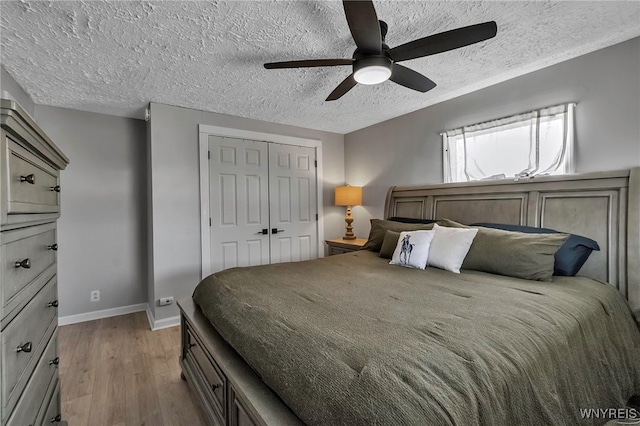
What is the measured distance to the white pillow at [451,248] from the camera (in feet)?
7.09

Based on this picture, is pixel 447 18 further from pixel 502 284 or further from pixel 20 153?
pixel 20 153

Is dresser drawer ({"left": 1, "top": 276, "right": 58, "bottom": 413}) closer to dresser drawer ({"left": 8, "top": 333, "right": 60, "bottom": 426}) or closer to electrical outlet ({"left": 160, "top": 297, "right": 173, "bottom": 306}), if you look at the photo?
dresser drawer ({"left": 8, "top": 333, "right": 60, "bottom": 426})

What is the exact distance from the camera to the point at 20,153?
3.02ft

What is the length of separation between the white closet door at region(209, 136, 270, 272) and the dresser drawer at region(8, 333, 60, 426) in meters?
2.06

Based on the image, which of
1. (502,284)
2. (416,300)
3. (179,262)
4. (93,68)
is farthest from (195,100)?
(502,284)

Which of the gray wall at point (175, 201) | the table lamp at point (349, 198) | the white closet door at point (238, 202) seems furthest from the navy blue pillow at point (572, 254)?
the gray wall at point (175, 201)

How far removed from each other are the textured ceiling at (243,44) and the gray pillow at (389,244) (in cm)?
139

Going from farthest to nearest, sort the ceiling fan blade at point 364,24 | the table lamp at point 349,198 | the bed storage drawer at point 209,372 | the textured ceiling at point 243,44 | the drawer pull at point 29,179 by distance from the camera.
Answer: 1. the table lamp at point 349,198
2. the textured ceiling at point 243,44
3. the bed storage drawer at point 209,372
4. the ceiling fan blade at point 364,24
5. the drawer pull at point 29,179

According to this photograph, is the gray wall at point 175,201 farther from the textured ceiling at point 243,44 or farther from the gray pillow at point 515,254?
the gray pillow at point 515,254

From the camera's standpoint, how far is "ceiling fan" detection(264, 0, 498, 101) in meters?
1.37

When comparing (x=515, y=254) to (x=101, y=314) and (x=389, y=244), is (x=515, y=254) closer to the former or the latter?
(x=389, y=244)

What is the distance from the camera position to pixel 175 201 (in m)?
3.17

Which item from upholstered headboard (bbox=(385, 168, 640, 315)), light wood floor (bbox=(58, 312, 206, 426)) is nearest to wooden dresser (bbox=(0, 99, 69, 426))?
light wood floor (bbox=(58, 312, 206, 426))

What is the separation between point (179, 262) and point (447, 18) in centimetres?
321
